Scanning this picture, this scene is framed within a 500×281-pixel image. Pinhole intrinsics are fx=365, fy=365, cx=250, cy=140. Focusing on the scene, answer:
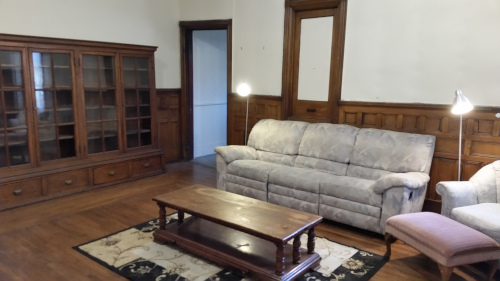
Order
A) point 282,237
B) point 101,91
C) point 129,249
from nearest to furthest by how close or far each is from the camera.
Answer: point 282,237
point 129,249
point 101,91

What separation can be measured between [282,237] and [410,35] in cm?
264

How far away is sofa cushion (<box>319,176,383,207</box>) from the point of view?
323cm

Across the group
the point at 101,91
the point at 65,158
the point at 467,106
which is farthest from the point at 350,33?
the point at 65,158

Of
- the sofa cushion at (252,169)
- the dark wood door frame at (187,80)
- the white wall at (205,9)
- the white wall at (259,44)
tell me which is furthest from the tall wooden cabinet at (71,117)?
the sofa cushion at (252,169)

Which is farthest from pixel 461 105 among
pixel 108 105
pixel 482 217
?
pixel 108 105

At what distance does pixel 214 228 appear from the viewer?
3080mm

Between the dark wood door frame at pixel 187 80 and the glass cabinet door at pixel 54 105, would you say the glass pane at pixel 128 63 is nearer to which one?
the glass cabinet door at pixel 54 105

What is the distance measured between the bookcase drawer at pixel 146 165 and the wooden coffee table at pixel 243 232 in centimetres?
197

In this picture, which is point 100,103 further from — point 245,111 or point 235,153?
point 245,111

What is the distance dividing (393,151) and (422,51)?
107 cm

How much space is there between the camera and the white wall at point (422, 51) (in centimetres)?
339

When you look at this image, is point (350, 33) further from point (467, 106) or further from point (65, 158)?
point (65, 158)

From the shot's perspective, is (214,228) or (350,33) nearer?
(214,228)

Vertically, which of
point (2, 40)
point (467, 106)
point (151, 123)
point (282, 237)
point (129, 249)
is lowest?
point (129, 249)
